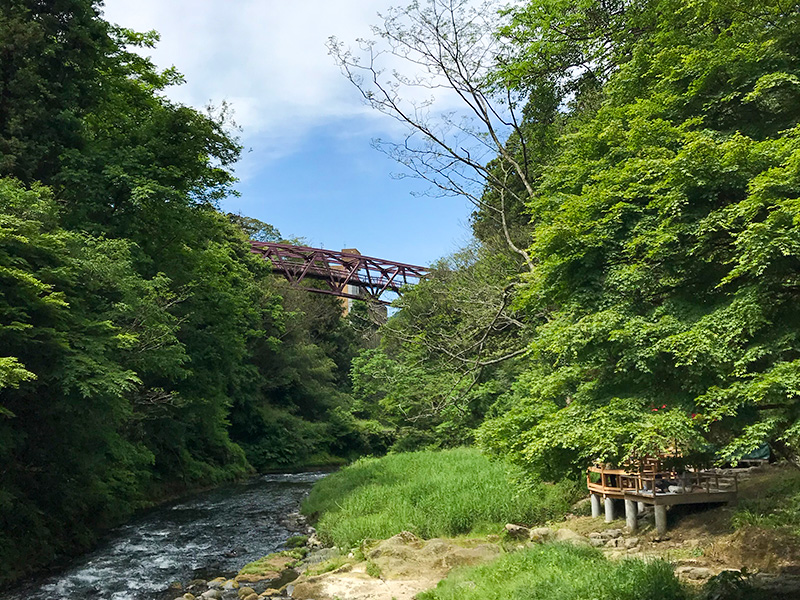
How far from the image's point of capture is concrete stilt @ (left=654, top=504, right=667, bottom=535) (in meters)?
10.6

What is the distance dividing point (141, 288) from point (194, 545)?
6.71 meters

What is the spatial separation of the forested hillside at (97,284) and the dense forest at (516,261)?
7cm

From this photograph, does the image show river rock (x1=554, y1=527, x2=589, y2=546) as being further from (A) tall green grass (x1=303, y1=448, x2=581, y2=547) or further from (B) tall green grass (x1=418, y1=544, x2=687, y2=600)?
(A) tall green grass (x1=303, y1=448, x2=581, y2=547)

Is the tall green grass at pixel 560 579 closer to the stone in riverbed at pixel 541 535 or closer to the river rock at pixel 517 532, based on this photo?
the stone in riverbed at pixel 541 535

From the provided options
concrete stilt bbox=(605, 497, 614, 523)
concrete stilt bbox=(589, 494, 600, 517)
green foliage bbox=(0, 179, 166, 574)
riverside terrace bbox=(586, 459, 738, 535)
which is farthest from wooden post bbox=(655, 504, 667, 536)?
green foliage bbox=(0, 179, 166, 574)

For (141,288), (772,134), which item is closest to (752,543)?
(772,134)

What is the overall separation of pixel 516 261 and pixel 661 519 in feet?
25.9

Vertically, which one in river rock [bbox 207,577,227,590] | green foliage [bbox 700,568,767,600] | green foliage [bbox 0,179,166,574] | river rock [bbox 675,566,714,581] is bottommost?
river rock [bbox 207,577,227,590]

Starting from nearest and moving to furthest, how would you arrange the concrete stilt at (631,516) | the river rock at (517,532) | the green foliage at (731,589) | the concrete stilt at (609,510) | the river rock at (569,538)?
the green foliage at (731,589) → the river rock at (569,538) → the concrete stilt at (631,516) → the river rock at (517,532) → the concrete stilt at (609,510)

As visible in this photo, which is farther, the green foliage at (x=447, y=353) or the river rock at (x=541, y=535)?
the green foliage at (x=447, y=353)

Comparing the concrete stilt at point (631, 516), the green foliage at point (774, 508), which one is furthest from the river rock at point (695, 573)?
the concrete stilt at point (631, 516)

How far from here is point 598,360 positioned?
657 cm

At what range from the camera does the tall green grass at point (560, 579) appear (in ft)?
23.3

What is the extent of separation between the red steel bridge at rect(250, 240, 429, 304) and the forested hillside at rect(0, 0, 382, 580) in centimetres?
2040
